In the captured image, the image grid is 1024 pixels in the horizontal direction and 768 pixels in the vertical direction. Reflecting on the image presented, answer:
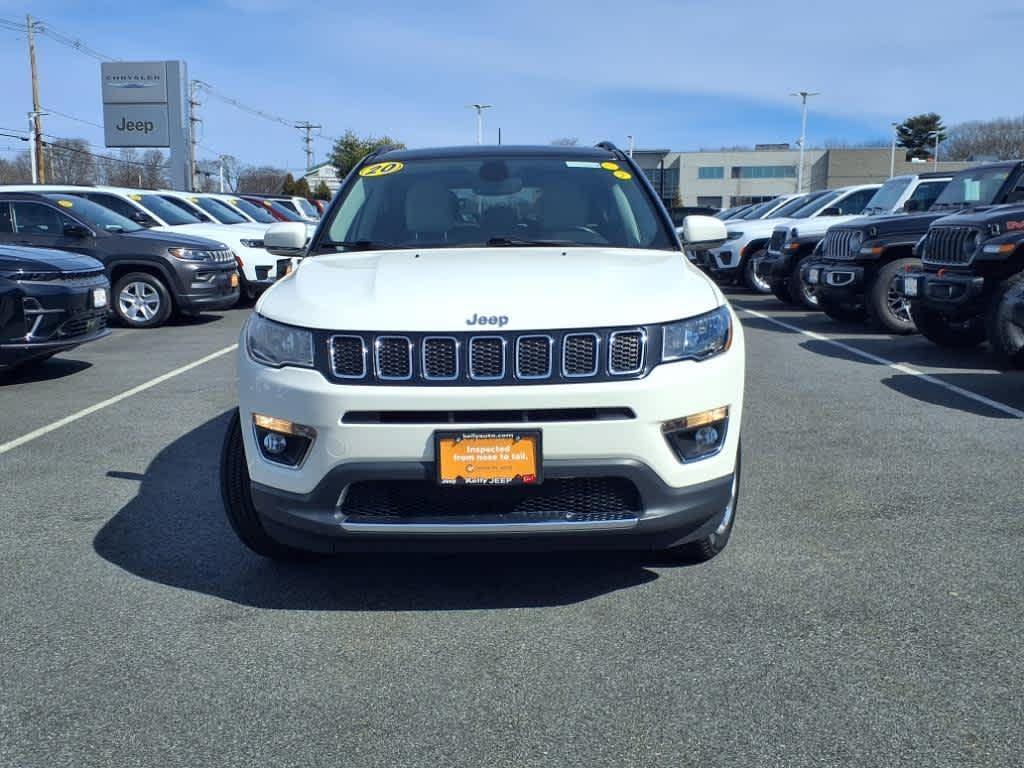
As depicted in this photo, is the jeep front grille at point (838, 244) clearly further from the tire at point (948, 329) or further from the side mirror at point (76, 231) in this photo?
the side mirror at point (76, 231)

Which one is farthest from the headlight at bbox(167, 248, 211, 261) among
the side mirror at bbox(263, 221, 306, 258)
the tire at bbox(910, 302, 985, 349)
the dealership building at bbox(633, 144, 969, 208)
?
the dealership building at bbox(633, 144, 969, 208)

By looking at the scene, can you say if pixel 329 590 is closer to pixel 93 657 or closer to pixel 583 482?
pixel 93 657

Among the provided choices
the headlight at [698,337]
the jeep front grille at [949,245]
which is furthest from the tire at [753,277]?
the headlight at [698,337]

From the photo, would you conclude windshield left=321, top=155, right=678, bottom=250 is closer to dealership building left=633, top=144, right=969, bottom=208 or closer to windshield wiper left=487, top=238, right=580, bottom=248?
windshield wiper left=487, top=238, right=580, bottom=248

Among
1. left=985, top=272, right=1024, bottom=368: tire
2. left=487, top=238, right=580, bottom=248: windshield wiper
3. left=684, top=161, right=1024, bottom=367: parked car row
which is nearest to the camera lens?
left=487, top=238, right=580, bottom=248: windshield wiper

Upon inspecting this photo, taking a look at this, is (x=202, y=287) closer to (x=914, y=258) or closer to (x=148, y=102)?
(x=914, y=258)

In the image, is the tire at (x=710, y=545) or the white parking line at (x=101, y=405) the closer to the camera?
the tire at (x=710, y=545)

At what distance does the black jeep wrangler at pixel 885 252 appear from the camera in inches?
456

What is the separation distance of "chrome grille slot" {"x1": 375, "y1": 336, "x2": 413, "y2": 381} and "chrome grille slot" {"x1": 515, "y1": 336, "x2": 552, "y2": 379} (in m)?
0.35

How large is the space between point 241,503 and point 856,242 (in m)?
9.70

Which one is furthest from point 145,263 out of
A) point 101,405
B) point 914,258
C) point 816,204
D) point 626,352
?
point 816,204

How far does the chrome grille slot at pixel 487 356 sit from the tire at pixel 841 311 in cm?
976

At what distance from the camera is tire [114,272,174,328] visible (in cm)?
1306

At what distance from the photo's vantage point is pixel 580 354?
10.8 ft
